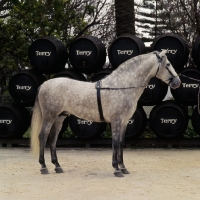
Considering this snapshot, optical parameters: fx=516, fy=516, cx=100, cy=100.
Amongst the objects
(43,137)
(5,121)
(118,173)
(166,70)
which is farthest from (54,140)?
(5,121)

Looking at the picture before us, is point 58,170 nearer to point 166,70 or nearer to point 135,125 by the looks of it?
point 166,70

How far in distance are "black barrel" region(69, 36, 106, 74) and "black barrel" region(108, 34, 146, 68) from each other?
0.88 ft

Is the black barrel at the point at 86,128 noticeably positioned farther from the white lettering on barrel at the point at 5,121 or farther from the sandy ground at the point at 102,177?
the white lettering on barrel at the point at 5,121

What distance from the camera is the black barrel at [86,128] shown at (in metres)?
10.7

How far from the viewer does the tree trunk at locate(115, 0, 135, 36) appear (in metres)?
12.6

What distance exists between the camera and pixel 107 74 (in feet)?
35.1

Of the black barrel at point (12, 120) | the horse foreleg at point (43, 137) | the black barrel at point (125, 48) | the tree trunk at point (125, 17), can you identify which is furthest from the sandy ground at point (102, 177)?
the tree trunk at point (125, 17)

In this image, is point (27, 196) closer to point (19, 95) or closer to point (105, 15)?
point (19, 95)

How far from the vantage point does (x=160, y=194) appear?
6188mm

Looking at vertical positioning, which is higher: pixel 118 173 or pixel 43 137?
pixel 43 137

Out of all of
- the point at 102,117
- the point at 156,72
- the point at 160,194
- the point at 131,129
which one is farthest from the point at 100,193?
the point at 131,129

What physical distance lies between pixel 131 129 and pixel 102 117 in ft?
9.66

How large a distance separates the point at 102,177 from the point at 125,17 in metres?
6.02

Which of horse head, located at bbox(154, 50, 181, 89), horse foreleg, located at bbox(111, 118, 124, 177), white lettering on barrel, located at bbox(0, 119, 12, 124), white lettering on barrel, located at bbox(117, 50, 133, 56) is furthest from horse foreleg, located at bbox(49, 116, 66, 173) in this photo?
white lettering on barrel, located at bbox(0, 119, 12, 124)
